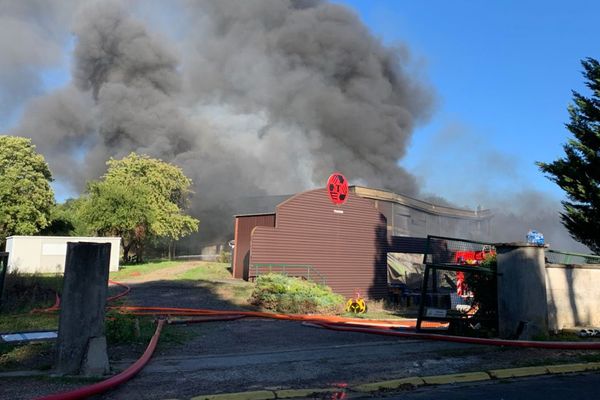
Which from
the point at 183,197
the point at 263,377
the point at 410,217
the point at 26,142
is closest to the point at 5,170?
the point at 26,142

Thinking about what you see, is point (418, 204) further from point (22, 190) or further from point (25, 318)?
point (25, 318)

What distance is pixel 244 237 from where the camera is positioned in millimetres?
23469

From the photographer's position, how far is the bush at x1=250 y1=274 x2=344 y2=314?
1374 cm

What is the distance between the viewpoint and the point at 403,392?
461 centimetres

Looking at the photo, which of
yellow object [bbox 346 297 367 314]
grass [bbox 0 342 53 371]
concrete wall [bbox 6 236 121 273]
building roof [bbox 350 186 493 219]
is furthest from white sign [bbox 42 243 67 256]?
building roof [bbox 350 186 493 219]

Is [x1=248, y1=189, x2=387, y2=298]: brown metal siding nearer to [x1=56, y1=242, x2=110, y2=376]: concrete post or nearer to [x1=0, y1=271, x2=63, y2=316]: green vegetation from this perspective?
[x1=0, y1=271, x2=63, y2=316]: green vegetation

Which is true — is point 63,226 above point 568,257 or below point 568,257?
above

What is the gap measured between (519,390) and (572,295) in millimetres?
4817

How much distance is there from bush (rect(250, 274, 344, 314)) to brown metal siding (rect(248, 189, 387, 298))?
619 centimetres

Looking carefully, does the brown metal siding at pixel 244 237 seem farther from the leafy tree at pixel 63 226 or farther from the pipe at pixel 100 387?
the leafy tree at pixel 63 226

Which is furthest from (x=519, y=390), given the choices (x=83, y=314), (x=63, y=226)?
(x=63, y=226)

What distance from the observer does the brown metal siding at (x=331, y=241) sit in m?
21.6

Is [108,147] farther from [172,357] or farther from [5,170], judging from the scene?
[172,357]

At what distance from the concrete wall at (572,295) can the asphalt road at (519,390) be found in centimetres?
331
